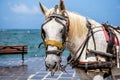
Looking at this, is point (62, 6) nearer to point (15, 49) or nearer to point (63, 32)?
point (63, 32)

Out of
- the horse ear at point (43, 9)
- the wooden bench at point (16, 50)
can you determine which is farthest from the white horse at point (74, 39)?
the wooden bench at point (16, 50)

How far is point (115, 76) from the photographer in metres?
4.62

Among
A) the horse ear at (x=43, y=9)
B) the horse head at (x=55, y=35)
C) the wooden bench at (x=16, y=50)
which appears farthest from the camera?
the wooden bench at (x=16, y=50)

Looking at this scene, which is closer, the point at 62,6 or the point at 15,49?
the point at 62,6

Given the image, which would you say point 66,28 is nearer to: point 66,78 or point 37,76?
point 66,78

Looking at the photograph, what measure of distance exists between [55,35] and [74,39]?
0.35 meters

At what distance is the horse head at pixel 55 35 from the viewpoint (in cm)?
412

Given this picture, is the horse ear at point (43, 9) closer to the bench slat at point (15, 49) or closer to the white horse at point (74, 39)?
the white horse at point (74, 39)

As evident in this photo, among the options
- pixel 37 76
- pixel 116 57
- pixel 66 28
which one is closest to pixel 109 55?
pixel 116 57

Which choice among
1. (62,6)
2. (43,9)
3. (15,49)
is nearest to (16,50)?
(15,49)

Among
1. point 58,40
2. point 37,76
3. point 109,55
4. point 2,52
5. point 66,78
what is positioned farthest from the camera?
point 2,52

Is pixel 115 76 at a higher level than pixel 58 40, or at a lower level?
lower

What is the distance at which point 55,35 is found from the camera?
164 inches

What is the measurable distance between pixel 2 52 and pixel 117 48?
→ 1251cm
